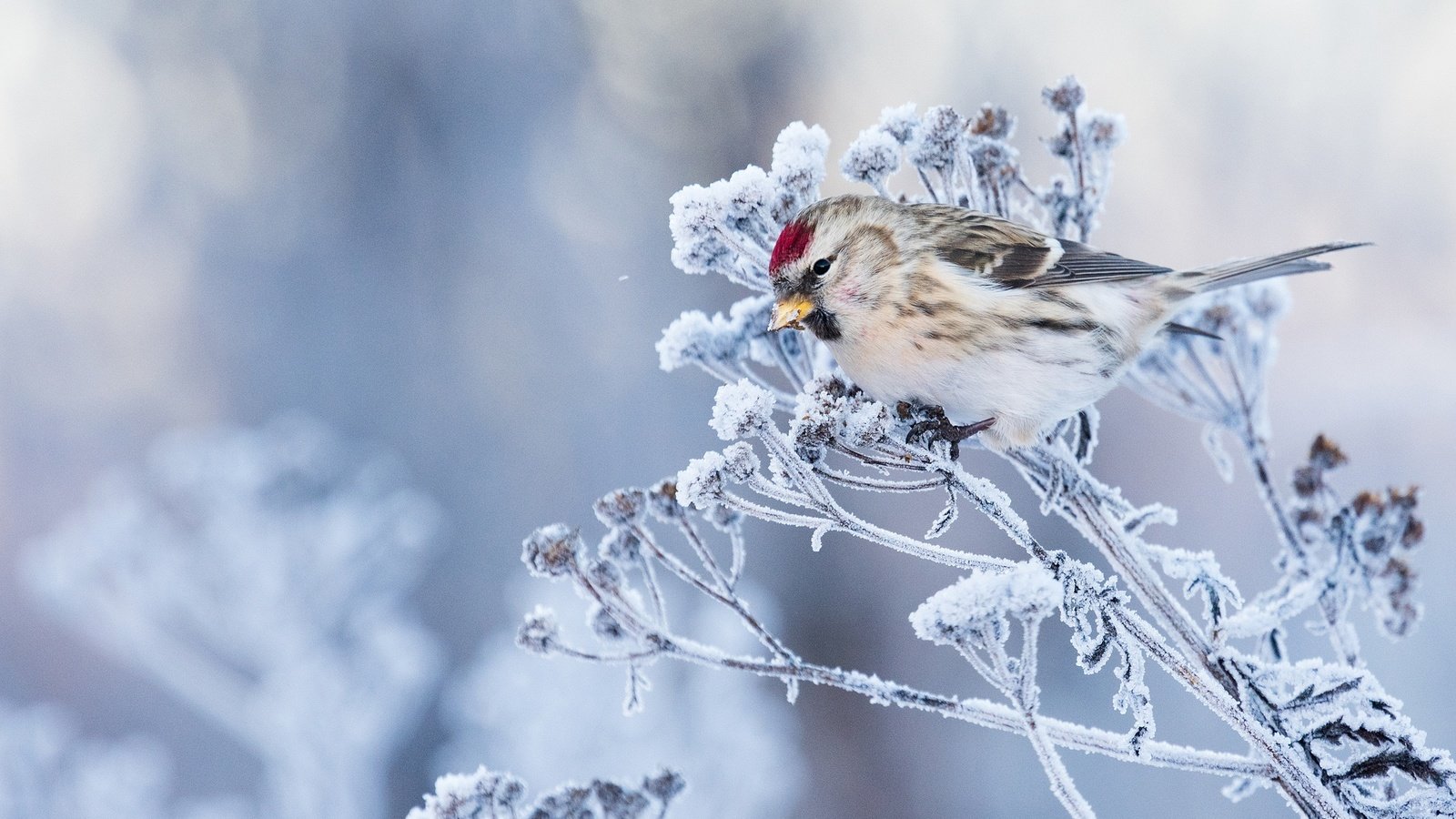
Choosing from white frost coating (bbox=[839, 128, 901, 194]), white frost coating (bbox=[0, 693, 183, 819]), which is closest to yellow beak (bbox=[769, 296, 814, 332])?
white frost coating (bbox=[839, 128, 901, 194])

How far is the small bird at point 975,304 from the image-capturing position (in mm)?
928

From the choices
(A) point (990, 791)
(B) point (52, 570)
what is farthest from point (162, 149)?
(A) point (990, 791)

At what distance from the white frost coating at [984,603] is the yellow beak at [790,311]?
1.14 ft

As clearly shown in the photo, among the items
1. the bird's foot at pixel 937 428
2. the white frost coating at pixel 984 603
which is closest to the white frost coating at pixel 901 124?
the bird's foot at pixel 937 428

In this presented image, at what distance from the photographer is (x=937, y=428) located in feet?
2.94

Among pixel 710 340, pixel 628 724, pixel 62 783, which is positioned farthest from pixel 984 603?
pixel 62 783

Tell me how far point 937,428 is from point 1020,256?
250mm

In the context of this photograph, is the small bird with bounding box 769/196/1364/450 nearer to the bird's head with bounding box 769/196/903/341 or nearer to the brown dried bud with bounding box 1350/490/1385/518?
the bird's head with bounding box 769/196/903/341

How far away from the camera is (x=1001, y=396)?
93cm

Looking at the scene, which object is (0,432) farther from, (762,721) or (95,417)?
(762,721)

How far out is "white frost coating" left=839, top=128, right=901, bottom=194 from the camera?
0.89 meters

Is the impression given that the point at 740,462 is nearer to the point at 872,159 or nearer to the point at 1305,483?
the point at 872,159

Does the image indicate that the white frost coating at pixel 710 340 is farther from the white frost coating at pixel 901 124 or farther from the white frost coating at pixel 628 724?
the white frost coating at pixel 628 724

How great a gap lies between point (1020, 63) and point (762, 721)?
1923mm
